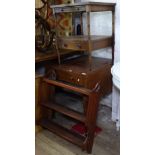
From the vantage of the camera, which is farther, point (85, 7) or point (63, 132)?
point (63, 132)

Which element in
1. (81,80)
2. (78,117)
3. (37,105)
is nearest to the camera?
(78,117)

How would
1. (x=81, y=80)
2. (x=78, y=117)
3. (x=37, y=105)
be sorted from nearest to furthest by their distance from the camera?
(x=78, y=117)
(x=81, y=80)
(x=37, y=105)

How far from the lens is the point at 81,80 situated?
1981 millimetres

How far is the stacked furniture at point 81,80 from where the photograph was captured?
71.5 inches

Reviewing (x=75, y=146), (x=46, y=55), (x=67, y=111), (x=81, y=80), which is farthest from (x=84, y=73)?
(x=75, y=146)

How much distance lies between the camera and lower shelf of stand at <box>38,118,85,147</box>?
6.15 feet

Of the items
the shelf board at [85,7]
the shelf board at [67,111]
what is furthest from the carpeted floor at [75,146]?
Result: the shelf board at [85,7]

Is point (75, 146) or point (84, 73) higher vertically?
point (84, 73)

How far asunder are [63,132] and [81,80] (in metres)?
0.50

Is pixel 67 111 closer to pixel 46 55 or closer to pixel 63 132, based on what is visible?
pixel 63 132
